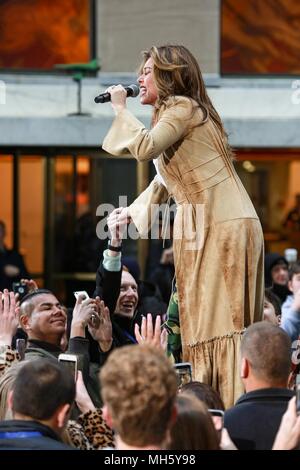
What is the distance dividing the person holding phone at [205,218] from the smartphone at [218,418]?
3.96 feet

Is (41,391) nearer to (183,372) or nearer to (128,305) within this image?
(183,372)

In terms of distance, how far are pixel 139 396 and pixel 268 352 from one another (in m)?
1.15

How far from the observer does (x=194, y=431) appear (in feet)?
14.1

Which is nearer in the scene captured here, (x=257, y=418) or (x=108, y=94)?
(x=257, y=418)

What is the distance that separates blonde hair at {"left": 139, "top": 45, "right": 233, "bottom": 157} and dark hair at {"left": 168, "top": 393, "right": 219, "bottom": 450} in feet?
6.96

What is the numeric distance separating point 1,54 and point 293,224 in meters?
3.93

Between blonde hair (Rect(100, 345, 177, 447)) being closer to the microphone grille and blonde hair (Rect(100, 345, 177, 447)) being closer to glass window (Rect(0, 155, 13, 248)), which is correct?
the microphone grille

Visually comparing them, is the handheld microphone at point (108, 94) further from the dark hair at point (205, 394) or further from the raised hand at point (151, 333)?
the dark hair at point (205, 394)

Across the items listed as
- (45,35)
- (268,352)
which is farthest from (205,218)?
(45,35)

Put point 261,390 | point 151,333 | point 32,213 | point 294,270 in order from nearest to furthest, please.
Answer: point 261,390 < point 151,333 < point 294,270 < point 32,213

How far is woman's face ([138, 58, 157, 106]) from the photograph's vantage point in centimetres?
610

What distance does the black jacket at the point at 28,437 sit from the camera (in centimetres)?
445

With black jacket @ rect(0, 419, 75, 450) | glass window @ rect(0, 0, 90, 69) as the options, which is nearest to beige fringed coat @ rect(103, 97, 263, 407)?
black jacket @ rect(0, 419, 75, 450)

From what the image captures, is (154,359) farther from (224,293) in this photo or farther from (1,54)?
(1,54)
